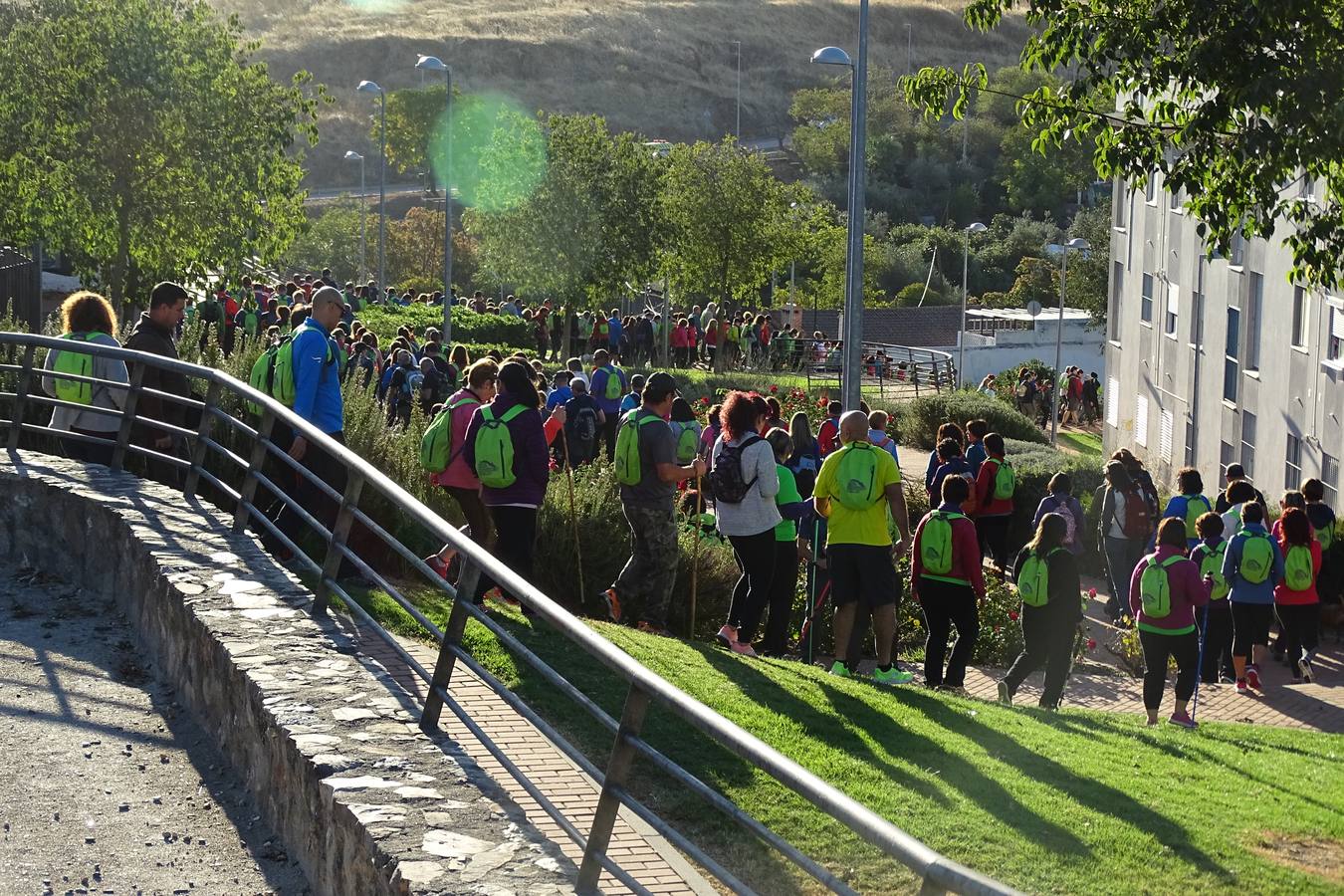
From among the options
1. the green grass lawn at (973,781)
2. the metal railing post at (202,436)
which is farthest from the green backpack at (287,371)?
the green grass lawn at (973,781)

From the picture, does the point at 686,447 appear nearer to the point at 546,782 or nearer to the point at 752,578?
the point at 752,578

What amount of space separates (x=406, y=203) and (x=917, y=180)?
3055 cm

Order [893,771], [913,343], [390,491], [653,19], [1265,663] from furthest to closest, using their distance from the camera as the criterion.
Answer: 1. [653,19]
2. [913,343]
3. [1265,663]
4. [893,771]
5. [390,491]

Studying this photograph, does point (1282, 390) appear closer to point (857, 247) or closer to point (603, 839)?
point (857, 247)

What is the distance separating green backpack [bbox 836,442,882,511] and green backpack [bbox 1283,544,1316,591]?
19.7 feet

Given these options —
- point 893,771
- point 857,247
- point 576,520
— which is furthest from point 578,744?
point 857,247

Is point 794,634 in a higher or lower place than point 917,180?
lower

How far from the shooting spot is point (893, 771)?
7.66 meters

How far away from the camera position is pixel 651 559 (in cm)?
1031

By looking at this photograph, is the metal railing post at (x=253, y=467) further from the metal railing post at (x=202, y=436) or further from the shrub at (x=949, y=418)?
the shrub at (x=949, y=418)

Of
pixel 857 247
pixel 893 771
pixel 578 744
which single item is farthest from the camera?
pixel 857 247

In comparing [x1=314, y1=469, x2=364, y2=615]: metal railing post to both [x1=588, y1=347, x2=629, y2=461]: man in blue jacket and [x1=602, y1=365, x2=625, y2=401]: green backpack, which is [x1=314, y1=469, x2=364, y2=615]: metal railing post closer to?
[x1=588, y1=347, x2=629, y2=461]: man in blue jacket

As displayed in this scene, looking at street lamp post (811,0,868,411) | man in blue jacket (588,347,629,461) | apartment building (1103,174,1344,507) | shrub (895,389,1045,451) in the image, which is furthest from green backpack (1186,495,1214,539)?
shrub (895,389,1045,451)

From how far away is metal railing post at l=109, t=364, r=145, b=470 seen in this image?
921 centimetres
